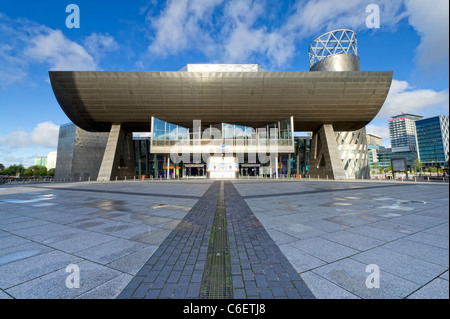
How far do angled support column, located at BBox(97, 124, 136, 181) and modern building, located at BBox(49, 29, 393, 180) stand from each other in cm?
21

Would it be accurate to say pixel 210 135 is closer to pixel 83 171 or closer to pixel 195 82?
pixel 195 82

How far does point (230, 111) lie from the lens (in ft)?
124

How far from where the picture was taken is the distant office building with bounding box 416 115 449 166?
9531 centimetres

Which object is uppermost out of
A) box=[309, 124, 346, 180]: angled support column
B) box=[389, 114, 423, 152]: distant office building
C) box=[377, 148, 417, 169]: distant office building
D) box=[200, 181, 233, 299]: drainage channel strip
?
box=[389, 114, 423, 152]: distant office building

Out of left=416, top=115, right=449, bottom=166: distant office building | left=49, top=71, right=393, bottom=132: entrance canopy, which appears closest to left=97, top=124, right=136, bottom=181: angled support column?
left=49, top=71, right=393, bottom=132: entrance canopy

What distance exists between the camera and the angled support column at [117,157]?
120 ft

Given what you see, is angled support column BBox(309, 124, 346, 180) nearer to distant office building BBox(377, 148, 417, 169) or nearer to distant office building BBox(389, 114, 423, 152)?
distant office building BBox(377, 148, 417, 169)

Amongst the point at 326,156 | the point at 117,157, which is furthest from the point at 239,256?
the point at 117,157

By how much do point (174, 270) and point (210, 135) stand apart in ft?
129

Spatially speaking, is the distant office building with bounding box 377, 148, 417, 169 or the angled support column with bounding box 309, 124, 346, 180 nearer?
the angled support column with bounding box 309, 124, 346, 180

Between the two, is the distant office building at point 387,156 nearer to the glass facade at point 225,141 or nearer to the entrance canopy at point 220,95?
the entrance canopy at point 220,95

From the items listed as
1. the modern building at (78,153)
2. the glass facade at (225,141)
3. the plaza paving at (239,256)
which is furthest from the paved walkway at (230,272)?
the modern building at (78,153)

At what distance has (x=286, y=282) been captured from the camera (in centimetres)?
264
